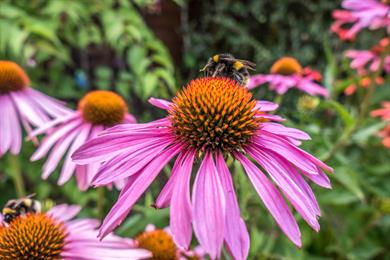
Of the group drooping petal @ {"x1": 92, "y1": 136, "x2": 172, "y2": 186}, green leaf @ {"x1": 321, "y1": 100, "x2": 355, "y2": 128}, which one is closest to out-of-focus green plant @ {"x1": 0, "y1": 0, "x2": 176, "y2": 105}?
green leaf @ {"x1": 321, "y1": 100, "x2": 355, "y2": 128}

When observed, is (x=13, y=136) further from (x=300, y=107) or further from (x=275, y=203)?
(x=300, y=107)

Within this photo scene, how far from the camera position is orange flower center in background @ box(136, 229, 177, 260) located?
2.80 ft

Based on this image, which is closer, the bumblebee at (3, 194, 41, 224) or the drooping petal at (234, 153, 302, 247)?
the drooping petal at (234, 153, 302, 247)

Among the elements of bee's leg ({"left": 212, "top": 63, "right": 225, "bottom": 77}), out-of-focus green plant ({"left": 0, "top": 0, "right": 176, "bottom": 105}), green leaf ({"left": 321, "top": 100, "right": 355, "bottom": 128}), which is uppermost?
out-of-focus green plant ({"left": 0, "top": 0, "right": 176, "bottom": 105})

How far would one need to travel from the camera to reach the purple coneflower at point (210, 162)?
1.85 ft

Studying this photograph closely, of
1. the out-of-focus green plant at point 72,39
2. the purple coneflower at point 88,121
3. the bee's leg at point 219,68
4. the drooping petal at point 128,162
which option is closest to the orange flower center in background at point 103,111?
the purple coneflower at point 88,121

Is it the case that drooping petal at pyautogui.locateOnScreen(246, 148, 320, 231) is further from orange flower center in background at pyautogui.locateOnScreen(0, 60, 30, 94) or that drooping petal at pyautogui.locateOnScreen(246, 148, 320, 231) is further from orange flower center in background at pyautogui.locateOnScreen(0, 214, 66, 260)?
orange flower center in background at pyautogui.locateOnScreen(0, 60, 30, 94)

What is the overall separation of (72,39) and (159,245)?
1668mm

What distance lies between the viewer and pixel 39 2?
2.29 meters

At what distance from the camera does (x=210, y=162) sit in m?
0.69

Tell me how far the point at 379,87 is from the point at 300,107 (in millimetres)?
536

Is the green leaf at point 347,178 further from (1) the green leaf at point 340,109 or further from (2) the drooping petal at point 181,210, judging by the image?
(2) the drooping petal at point 181,210

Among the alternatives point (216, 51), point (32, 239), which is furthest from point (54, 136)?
point (216, 51)

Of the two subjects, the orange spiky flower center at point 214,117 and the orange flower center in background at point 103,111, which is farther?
the orange flower center in background at point 103,111
